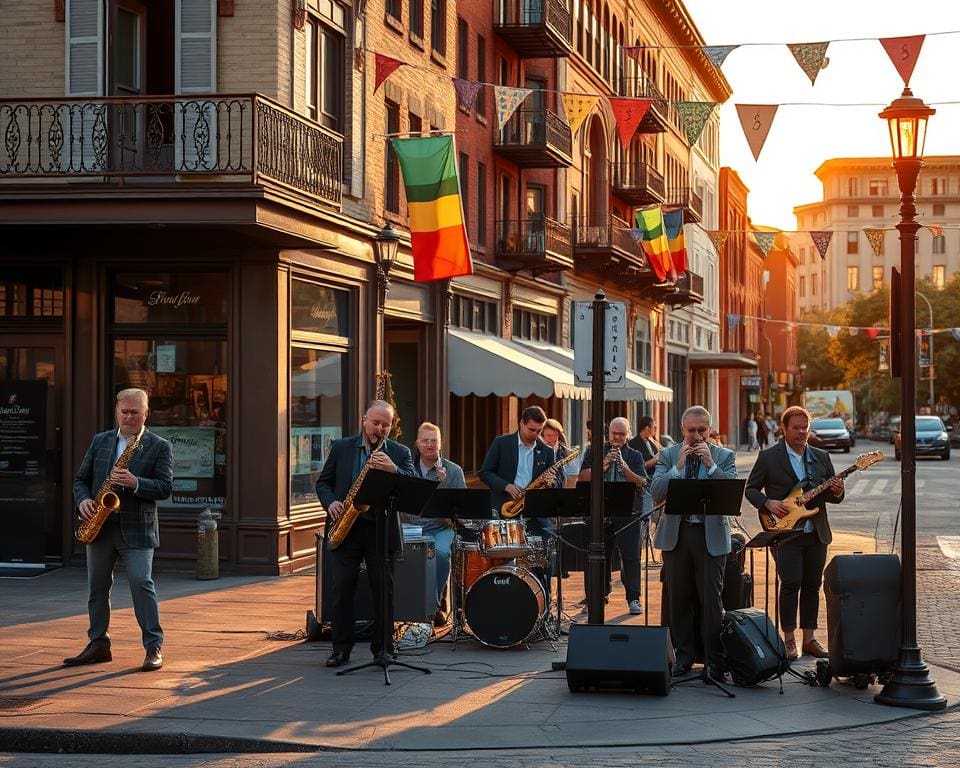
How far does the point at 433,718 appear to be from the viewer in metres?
8.76

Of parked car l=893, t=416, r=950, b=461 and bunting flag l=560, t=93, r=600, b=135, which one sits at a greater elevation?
bunting flag l=560, t=93, r=600, b=135

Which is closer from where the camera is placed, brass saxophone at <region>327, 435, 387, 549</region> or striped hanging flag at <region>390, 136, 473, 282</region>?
brass saxophone at <region>327, 435, 387, 549</region>

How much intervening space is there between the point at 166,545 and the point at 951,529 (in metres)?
13.0

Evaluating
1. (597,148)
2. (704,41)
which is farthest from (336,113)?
(704,41)

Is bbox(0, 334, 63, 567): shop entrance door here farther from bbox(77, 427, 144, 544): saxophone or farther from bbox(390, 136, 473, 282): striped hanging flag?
bbox(77, 427, 144, 544): saxophone

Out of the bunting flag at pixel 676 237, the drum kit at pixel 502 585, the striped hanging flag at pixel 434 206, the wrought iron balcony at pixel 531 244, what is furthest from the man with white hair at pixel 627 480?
the bunting flag at pixel 676 237

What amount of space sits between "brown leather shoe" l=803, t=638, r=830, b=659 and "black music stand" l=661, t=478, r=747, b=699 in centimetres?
166

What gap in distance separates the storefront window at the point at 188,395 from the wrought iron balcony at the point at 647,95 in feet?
80.1

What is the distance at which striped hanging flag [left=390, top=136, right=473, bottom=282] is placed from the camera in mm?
19234

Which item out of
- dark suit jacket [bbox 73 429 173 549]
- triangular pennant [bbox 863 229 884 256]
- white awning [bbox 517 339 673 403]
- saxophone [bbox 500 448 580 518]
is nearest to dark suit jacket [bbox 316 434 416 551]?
dark suit jacket [bbox 73 429 173 549]

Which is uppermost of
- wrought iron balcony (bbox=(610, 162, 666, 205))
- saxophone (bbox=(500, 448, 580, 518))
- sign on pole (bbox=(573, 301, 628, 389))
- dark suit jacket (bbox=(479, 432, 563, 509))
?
wrought iron balcony (bbox=(610, 162, 666, 205))

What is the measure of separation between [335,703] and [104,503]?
2301mm

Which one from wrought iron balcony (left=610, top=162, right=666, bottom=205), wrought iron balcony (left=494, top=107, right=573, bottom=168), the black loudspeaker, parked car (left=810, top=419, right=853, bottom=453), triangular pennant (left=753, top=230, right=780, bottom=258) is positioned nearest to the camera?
the black loudspeaker

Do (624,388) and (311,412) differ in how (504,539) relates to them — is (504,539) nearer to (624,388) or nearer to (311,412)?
(311,412)
